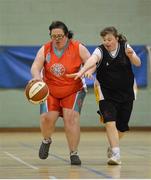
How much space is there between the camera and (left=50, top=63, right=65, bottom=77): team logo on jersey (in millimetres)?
7746

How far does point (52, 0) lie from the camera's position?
621 inches

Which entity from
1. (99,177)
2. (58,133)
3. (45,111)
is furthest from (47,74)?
(58,133)

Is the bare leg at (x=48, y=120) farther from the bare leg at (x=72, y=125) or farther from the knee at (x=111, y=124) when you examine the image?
the knee at (x=111, y=124)

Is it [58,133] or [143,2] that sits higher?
[143,2]

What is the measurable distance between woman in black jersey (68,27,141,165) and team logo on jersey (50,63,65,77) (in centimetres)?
39

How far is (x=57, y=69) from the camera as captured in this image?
7.75 metres

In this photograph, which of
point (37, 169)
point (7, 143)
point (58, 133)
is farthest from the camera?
point (58, 133)

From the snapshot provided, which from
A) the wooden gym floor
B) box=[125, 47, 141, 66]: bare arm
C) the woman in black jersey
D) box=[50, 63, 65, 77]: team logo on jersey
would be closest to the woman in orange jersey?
box=[50, 63, 65, 77]: team logo on jersey

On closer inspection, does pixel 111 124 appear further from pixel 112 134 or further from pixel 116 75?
pixel 116 75

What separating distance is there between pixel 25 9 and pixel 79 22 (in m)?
1.39

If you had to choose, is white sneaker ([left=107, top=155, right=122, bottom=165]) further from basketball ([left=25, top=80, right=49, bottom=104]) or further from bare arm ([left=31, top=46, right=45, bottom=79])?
bare arm ([left=31, top=46, right=45, bottom=79])

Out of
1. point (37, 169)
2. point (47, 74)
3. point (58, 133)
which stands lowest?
point (58, 133)

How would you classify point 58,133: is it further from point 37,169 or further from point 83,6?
point 37,169

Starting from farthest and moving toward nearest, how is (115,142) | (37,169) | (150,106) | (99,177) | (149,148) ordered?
1. (150,106)
2. (149,148)
3. (115,142)
4. (37,169)
5. (99,177)
